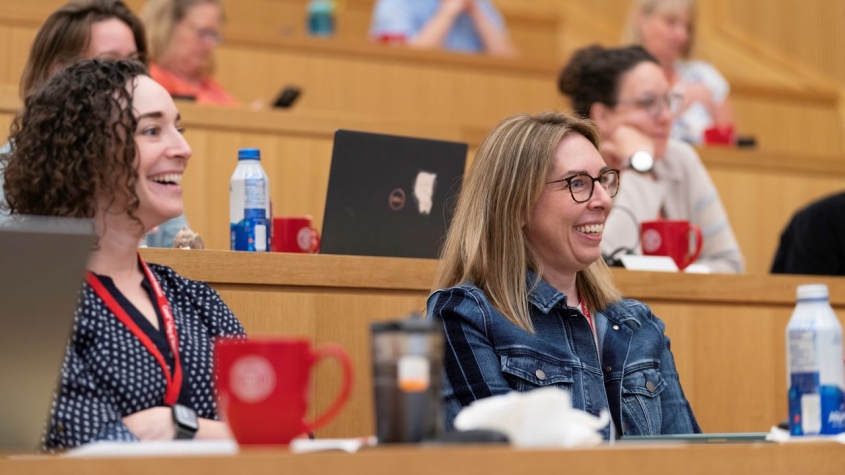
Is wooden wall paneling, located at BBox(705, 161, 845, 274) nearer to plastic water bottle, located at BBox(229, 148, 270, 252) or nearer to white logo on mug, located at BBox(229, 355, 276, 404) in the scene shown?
plastic water bottle, located at BBox(229, 148, 270, 252)

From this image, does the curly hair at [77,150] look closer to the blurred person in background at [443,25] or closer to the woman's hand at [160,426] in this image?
the woman's hand at [160,426]

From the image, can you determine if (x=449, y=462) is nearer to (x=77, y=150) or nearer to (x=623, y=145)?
(x=77, y=150)

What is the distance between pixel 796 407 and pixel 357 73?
3304mm

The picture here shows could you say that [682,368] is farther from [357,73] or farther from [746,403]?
[357,73]

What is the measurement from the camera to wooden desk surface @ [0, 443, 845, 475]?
3.43ft

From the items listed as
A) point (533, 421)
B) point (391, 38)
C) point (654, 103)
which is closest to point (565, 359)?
point (533, 421)

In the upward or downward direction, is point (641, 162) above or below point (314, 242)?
above

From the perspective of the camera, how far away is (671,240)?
2.94 metres

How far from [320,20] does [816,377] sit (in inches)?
144

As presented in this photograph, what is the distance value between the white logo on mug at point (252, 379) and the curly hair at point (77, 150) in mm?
744

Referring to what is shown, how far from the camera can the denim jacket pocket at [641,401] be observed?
213 centimetres

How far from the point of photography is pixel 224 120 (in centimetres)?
357

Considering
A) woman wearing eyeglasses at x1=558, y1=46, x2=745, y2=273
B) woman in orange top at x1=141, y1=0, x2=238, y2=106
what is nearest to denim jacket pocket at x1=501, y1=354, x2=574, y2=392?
woman wearing eyeglasses at x1=558, y1=46, x2=745, y2=273

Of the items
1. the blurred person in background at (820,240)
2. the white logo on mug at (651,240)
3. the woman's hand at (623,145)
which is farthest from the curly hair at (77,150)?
the blurred person in background at (820,240)
